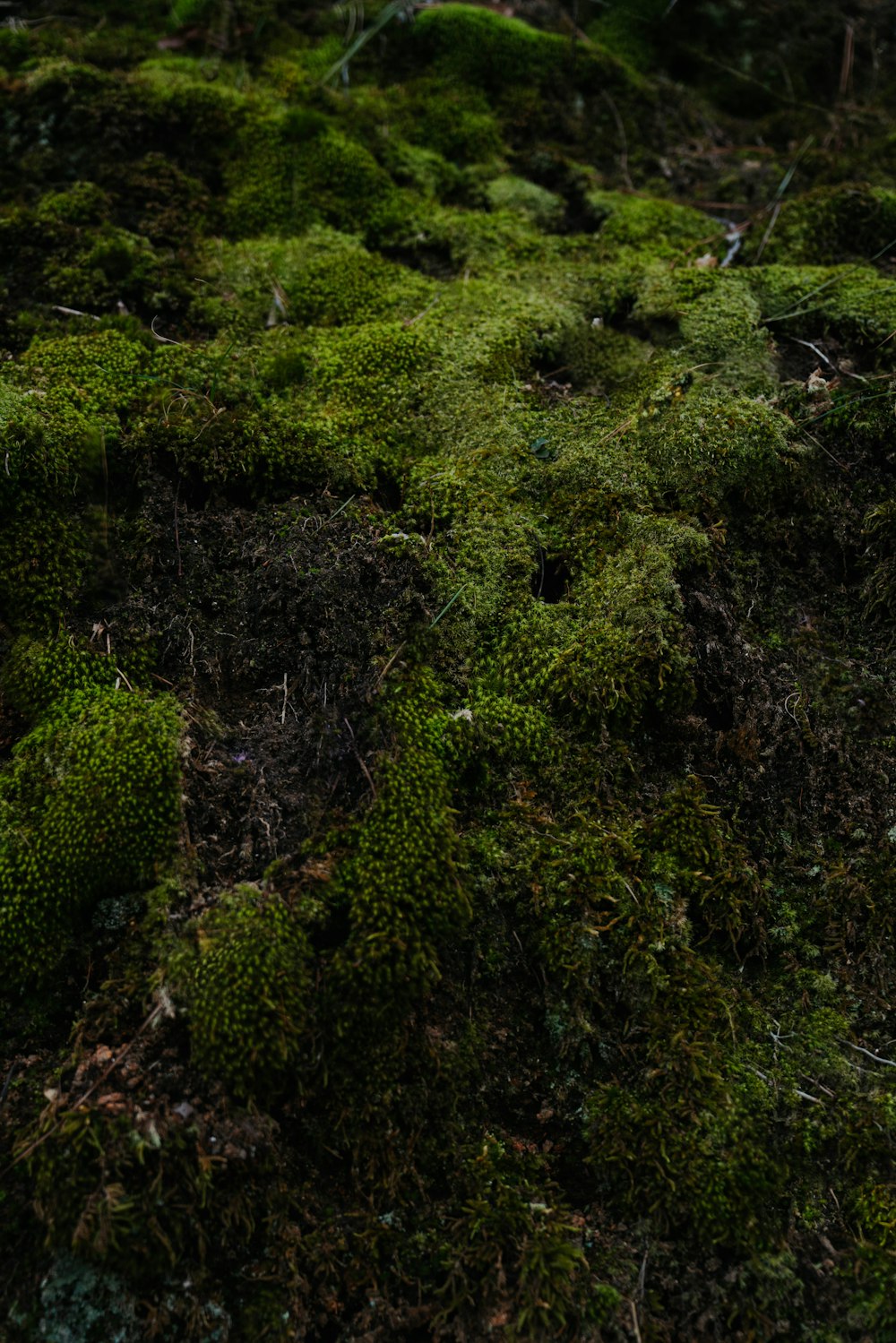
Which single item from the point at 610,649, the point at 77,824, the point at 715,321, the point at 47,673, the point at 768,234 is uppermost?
the point at 768,234

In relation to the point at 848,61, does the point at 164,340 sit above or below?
below

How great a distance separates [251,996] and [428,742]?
1.01 m

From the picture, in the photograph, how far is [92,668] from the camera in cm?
297

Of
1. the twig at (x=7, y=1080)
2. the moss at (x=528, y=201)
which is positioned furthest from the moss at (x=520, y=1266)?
the moss at (x=528, y=201)

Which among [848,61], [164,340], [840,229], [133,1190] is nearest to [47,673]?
[133,1190]

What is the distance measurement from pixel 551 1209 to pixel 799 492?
9.73 feet

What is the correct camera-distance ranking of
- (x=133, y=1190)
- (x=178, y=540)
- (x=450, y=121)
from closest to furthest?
(x=133, y=1190), (x=178, y=540), (x=450, y=121)

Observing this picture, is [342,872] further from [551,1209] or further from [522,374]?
[522,374]

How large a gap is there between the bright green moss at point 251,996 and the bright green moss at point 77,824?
41 cm

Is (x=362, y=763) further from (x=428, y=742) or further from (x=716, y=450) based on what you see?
(x=716, y=450)

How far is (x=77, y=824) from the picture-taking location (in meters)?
2.65

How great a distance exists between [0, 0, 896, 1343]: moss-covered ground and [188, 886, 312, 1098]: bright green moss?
0.01 meters

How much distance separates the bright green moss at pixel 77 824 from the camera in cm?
260

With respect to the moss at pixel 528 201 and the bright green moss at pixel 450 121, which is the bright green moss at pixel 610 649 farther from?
the bright green moss at pixel 450 121
